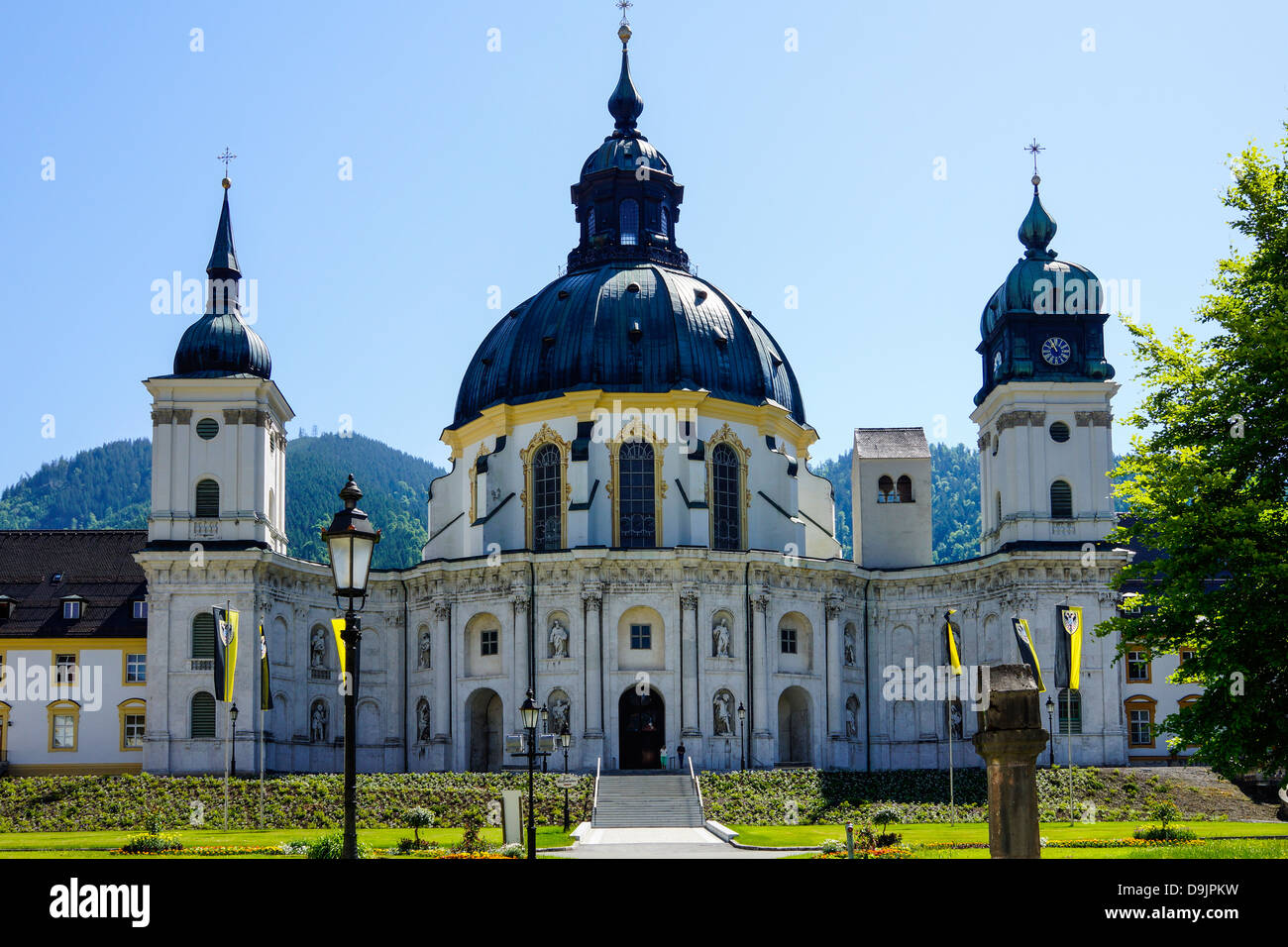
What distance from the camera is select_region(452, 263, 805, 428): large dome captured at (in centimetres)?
8250

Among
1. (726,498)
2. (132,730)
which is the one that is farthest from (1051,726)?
(132,730)

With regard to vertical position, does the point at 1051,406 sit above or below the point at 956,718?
above

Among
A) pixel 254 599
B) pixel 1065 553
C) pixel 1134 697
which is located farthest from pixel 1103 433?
pixel 254 599

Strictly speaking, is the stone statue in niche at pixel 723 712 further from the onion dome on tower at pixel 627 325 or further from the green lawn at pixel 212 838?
the green lawn at pixel 212 838

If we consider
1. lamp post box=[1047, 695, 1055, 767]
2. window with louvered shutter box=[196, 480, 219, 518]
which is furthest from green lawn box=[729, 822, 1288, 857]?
window with louvered shutter box=[196, 480, 219, 518]

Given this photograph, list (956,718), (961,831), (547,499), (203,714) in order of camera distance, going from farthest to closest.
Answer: (547,499) → (956,718) → (203,714) → (961,831)

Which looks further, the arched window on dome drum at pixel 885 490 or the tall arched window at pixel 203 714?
the arched window on dome drum at pixel 885 490

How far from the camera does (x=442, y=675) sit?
260 ft

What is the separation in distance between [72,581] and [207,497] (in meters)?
11.1

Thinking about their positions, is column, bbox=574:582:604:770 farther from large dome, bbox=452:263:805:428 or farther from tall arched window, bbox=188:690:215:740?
tall arched window, bbox=188:690:215:740

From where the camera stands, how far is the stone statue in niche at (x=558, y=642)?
7662 centimetres

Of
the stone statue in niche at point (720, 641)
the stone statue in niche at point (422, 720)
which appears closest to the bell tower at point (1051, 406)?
the stone statue in niche at point (720, 641)

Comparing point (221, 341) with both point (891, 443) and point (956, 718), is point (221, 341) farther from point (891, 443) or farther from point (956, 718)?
point (956, 718)

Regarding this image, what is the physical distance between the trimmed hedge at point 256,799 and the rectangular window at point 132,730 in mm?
10165
